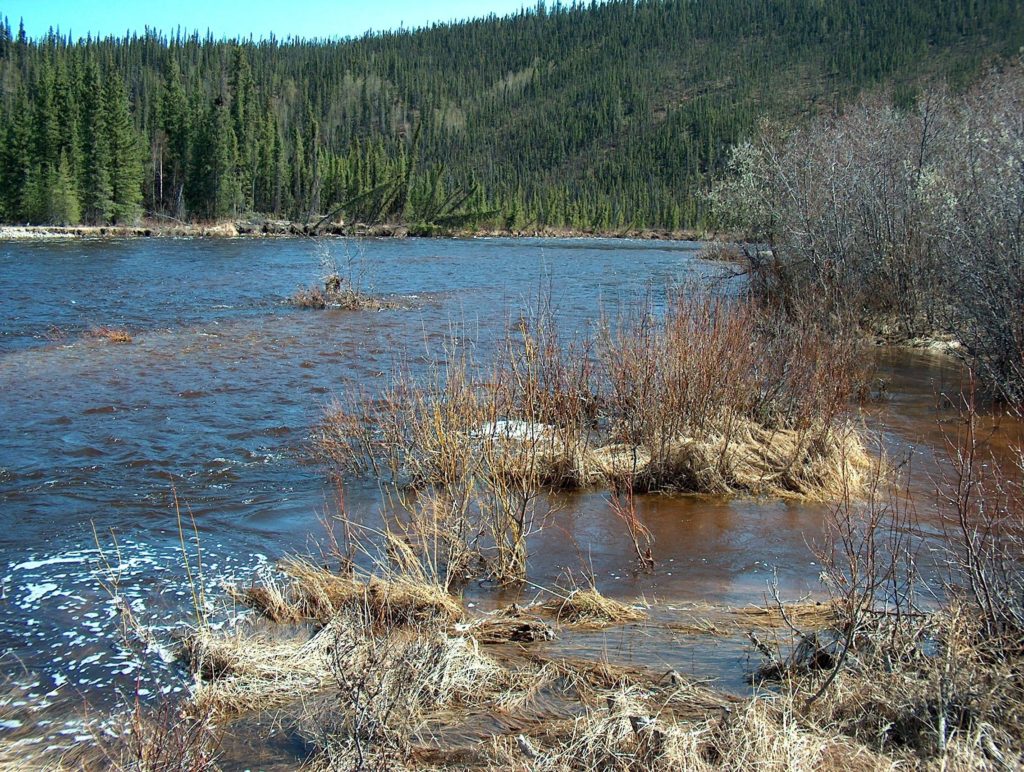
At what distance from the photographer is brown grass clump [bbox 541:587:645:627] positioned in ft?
16.4

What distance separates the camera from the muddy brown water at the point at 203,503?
466 centimetres

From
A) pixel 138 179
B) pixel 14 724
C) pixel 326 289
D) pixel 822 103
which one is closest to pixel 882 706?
pixel 14 724

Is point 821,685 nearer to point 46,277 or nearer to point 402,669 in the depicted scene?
point 402,669

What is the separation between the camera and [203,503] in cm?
755

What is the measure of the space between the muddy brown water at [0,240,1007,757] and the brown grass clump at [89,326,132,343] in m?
0.25

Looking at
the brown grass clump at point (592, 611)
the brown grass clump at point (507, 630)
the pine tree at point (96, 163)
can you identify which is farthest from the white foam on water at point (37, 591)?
the pine tree at point (96, 163)

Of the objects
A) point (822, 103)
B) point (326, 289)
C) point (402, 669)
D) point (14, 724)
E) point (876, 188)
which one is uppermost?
point (822, 103)

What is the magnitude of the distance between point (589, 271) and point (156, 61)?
14302 cm

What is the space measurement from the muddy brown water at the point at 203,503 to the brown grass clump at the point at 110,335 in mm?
249

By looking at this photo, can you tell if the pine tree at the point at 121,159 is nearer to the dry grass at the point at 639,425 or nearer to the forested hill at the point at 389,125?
the forested hill at the point at 389,125

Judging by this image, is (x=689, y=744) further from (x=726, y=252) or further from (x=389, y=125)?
(x=389, y=125)

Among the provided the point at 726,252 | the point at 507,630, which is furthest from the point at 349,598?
the point at 726,252

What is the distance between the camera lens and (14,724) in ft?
12.9

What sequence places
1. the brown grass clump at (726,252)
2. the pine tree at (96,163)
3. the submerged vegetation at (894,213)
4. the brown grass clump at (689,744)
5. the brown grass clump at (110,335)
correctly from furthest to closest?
the pine tree at (96,163)
the brown grass clump at (726,252)
the brown grass clump at (110,335)
the submerged vegetation at (894,213)
the brown grass clump at (689,744)
